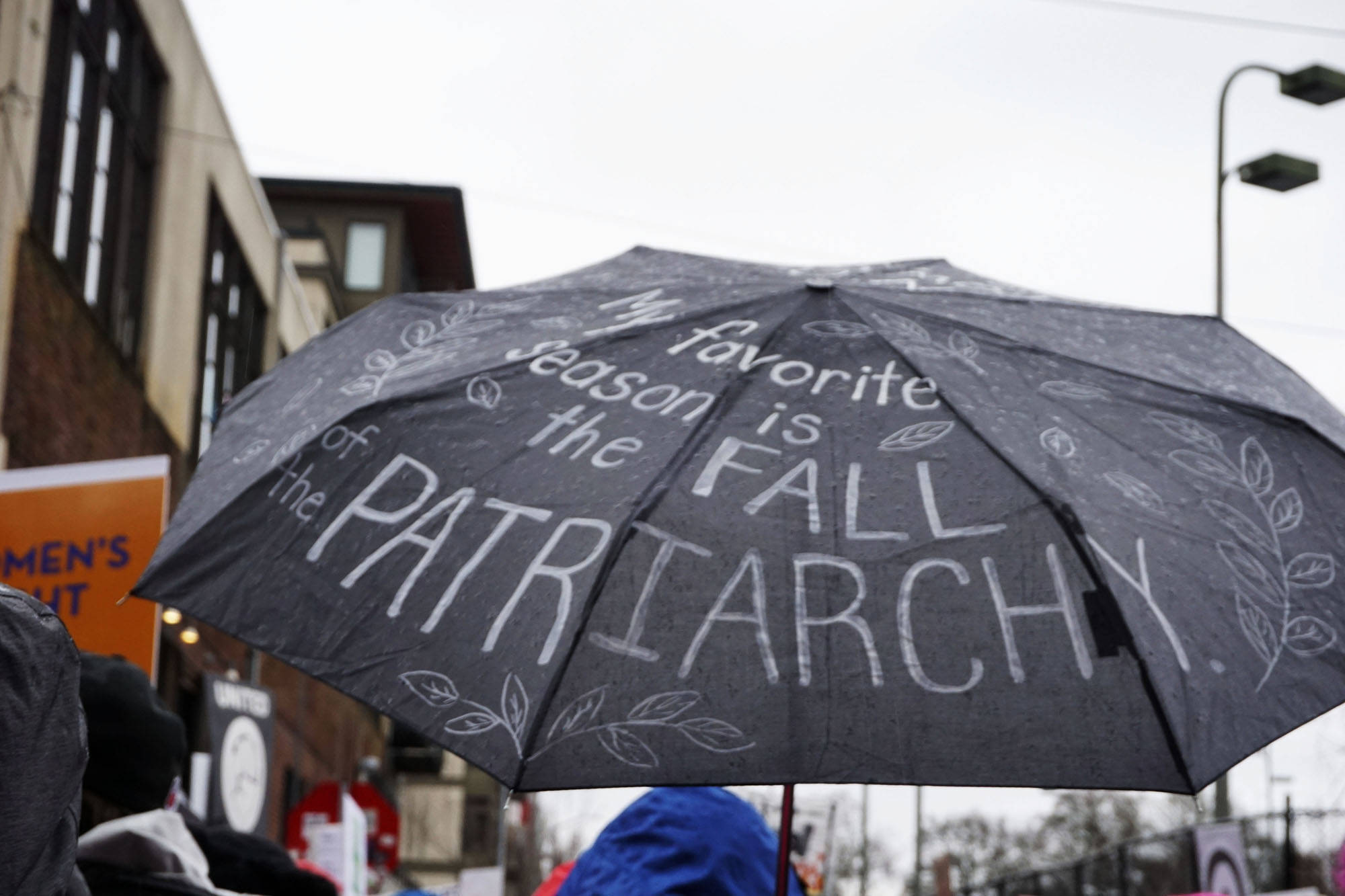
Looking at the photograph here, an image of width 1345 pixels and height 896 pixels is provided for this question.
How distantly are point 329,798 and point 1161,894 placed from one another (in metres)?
10.4

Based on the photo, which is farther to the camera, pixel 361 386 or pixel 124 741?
pixel 124 741

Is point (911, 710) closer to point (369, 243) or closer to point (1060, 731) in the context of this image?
point (1060, 731)

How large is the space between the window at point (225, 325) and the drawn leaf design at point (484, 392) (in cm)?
1595

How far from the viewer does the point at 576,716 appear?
2443mm

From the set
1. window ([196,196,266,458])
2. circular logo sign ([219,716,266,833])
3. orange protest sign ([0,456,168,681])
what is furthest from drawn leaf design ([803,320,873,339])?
window ([196,196,266,458])

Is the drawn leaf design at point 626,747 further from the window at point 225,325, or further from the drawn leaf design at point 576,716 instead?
the window at point 225,325

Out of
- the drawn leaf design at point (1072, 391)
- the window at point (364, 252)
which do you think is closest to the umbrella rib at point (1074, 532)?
the drawn leaf design at point (1072, 391)

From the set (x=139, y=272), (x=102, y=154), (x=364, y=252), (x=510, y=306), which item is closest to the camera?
(x=510, y=306)

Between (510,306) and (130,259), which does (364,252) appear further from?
(510,306)

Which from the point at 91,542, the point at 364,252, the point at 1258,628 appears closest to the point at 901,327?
the point at 1258,628

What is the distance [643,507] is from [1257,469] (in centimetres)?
111

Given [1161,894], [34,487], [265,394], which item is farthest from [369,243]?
[265,394]

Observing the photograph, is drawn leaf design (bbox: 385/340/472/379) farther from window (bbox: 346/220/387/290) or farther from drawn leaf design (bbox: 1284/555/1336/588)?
window (bbox: 346/220/387/290)

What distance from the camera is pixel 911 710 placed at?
8.07 ft
